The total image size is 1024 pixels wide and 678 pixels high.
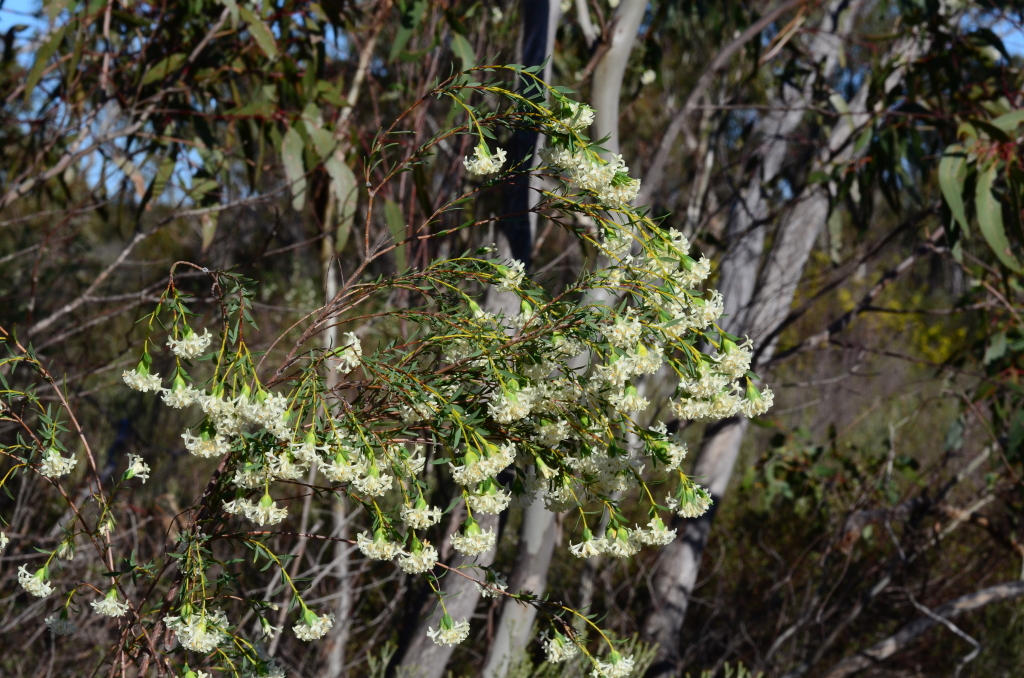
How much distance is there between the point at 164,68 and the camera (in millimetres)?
2254

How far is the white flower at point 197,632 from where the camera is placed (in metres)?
0.94

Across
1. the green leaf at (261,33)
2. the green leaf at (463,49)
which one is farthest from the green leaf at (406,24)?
the green leaf at (261,33)

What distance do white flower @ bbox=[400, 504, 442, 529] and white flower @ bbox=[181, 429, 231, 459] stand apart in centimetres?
22

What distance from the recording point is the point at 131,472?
102 centimetres

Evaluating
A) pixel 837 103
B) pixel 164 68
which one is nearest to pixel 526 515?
pixel 164 68

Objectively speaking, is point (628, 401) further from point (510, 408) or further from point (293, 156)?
point (293, 156)

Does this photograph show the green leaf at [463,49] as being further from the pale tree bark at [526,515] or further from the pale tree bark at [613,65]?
the pale tree bark at [613,65]

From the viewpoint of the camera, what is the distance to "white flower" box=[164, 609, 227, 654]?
3.08ft

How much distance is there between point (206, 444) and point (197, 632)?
22 cm

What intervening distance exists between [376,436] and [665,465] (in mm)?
351

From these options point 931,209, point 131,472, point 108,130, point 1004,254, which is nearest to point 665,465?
point 131,472

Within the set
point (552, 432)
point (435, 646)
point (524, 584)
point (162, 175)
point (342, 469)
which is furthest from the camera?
point (162, 175)

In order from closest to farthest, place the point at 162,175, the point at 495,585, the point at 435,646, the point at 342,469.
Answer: the point at 342,469 < the point at 495,585 < the point at 435,646 < the point at 162,175

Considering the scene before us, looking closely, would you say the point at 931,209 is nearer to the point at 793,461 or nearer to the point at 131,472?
the point at 793,461
